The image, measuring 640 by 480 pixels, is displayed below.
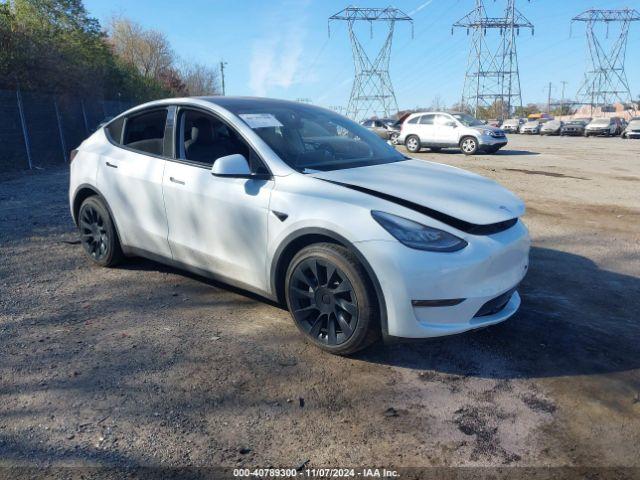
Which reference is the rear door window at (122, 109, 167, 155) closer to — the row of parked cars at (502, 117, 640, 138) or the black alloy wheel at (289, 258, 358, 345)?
the black alloy wheel at (289, 258, 358, 345)

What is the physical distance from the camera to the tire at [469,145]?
1945 centimetres

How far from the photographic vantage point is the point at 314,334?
11.3 feet

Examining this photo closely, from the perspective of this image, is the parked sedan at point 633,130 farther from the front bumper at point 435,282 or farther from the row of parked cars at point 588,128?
the front bumper at point 435,282

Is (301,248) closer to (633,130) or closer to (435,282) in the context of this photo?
(435,282)

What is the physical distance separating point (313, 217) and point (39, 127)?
15.0m

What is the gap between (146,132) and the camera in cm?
464

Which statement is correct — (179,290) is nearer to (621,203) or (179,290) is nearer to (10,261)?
(10,261)

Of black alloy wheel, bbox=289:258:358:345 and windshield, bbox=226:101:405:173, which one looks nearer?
black alloy wheel, bbox=289:258:358:345

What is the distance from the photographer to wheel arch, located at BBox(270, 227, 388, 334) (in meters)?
3.07

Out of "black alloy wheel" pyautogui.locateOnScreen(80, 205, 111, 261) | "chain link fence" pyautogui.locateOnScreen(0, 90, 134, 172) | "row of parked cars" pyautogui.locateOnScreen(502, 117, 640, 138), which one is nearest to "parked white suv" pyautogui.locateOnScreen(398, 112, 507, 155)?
"chain link fence" pyautogui.locateOnScreen(0, 90, 134, 172)

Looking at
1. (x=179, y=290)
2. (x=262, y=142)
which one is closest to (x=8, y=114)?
(x=179, y=290)

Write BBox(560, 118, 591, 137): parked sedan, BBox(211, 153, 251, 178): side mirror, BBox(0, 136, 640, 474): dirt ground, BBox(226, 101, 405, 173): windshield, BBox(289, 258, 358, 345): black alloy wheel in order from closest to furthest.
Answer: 1. BBox(0, 136, 640, 474): dirt ground
2. BBox(289, 258, 358, 345): black alloy wheel
3. BBox(211, 153, 251, 178): side mirror
4. BBox(226, 101, 405, 173): windshield
5. BBox(560, 118, 591, 137): parked sedan

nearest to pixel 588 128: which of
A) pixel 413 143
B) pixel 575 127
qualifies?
pixel 575 127

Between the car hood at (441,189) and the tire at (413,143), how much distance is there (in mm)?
17437
